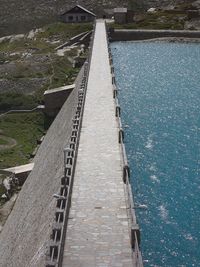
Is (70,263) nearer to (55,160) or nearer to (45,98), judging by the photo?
(55,160)

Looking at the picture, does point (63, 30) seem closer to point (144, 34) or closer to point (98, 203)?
point (144, 34)

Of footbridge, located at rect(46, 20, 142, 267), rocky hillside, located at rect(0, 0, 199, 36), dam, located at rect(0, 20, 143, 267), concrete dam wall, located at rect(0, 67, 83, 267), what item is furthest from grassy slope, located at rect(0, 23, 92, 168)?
rocky hillside, located at rect(0, 0, 199, 36)

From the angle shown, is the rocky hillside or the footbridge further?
the rocky hillside

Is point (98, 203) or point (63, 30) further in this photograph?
point (63, 30)

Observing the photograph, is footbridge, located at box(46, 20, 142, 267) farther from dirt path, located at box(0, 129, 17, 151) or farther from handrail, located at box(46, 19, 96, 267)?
dirt path, located at box(0, 129, 17, 151)

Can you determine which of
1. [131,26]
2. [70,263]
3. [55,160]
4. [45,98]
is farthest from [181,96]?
[131,26]

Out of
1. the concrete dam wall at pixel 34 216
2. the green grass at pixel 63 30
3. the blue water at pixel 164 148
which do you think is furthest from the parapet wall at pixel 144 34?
the concrete dam wall at pixel 34 216

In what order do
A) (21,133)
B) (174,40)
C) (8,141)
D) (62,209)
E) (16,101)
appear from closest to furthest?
(62,209) → (8,141) → (21,133) → (16,101) → (174,40)

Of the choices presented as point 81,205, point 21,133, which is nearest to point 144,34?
point 21,133
